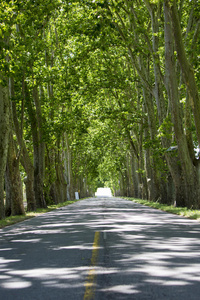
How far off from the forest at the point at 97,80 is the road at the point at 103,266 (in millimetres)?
7418

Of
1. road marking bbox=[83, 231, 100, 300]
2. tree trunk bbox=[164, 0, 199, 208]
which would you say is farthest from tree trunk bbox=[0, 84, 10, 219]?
road marking bbox=[83, 231, 100, 300]

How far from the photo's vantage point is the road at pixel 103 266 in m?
5.16

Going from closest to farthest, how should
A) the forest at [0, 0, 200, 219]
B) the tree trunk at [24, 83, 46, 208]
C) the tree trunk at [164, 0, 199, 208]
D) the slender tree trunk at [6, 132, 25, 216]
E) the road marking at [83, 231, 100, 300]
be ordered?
the road marking at [83, 231, 100, 300] < the forest at [0, 0, 200, 219] < the tree trunk at [164, 0, 199, 208] < the slender tree trunk at [6, 132, 25, 216] < the tree trunk at [24, 83, 46, 208]

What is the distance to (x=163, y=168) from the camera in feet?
83.3

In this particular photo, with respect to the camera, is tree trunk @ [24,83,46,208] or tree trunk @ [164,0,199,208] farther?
tree trunk @ [24,83,46,208]

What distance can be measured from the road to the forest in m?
7.42

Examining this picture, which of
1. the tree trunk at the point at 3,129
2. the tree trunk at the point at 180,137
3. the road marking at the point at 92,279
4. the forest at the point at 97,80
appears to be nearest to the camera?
the road marking at the point at 92,279

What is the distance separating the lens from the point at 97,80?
29.1 metres

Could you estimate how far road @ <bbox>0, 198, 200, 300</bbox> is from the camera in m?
5.16

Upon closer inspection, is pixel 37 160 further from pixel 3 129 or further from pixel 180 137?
pixel 180 137

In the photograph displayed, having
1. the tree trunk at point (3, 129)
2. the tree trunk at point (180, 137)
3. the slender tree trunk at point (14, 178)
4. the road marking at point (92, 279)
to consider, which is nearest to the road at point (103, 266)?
the road marking at point (92, 279)

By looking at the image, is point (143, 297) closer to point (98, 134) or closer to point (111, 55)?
point (111, 55)

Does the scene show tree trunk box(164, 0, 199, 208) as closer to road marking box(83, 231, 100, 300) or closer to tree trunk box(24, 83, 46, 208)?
road marking box(83, 231, 100, 300)

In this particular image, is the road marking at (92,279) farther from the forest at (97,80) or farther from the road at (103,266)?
the forest at (97,80)
